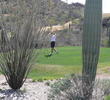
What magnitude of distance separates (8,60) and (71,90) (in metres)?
3.31

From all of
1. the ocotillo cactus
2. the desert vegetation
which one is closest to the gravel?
the desert vegetation

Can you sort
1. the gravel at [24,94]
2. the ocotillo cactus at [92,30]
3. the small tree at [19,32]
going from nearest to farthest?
the ocotillo cactus at [92,30] → the gravel at [24,94] → the small tree at [19,32]

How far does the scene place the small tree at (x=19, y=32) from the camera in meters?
11.9

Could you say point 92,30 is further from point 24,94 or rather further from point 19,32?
point 24,94

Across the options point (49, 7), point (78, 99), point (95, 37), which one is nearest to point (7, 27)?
point (49, 7)

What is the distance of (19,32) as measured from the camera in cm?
1191

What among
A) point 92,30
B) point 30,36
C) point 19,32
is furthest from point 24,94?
point 92,30

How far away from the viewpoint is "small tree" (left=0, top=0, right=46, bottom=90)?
11.9 m

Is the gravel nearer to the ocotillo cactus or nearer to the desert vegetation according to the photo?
the desert vegetation

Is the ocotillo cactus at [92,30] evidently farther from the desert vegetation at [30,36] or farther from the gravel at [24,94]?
the gravel at [24,94]

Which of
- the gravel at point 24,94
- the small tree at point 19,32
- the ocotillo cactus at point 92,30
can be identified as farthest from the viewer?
the small tree at point 19,32

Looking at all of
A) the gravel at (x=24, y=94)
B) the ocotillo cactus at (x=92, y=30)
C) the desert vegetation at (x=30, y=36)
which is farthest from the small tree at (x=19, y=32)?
the ocotillo cactus at (x=92, y=30)

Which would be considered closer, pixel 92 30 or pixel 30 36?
pixel 92 30

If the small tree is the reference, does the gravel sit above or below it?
below
